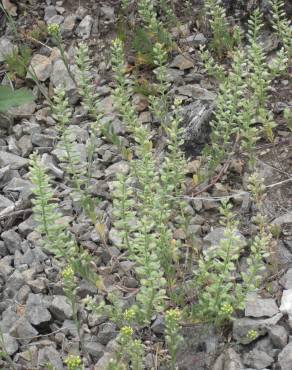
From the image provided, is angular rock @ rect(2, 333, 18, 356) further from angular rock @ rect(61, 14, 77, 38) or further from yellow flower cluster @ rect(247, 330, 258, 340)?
angular rock @ rect(61, 14, 77, 38)

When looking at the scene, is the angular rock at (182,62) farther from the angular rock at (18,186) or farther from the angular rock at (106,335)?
the angular rock at (106,335)

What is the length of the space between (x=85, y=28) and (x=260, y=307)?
9.91ft

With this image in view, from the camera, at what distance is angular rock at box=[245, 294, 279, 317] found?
11.5ft

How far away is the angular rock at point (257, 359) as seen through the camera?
3.29 m

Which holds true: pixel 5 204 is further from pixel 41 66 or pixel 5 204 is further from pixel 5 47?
pixel 5 47

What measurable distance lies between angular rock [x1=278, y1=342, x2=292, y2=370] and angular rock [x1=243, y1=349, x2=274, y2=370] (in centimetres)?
6

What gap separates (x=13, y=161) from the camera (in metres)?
4.62

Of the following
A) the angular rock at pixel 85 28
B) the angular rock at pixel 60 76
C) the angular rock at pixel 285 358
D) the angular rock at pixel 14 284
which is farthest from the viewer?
the angular rock at pixel 85 28

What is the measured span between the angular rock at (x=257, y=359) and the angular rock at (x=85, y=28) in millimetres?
3156

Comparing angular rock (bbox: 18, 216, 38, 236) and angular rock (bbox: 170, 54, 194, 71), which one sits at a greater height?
angular rock (bbox: 170, 54, 194, 71)

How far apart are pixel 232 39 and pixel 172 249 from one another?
2.15 m

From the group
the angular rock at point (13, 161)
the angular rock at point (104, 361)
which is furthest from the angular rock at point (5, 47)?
the angular rock at point (104, 361)

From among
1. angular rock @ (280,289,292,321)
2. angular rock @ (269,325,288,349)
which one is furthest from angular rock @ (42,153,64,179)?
angular rock @ (269,325,288,349)

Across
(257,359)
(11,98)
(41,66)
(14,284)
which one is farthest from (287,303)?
(41,66)
